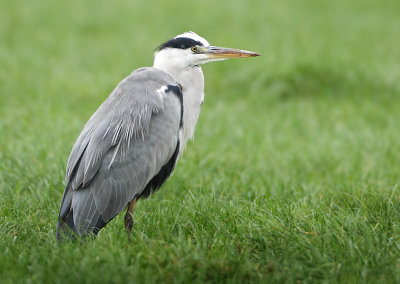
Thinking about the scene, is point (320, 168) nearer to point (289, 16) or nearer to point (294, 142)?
point (294, 142)

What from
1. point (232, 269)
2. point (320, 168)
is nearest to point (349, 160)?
point (320, 168)

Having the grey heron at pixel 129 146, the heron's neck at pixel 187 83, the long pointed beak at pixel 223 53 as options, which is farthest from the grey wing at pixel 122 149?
the long pointed beak at pixel 223 53

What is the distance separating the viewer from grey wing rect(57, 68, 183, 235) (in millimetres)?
3764

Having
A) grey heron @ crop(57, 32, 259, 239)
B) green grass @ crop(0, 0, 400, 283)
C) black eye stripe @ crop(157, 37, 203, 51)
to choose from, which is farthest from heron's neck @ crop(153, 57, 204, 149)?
green grass @ crop(0, 0, 400, 283)

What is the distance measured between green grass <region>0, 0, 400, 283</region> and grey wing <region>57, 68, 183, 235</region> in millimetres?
213

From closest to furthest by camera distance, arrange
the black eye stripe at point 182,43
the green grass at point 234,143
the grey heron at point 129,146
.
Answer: the green grass at point 234,143 < the grey heron at point 129,146 < the black eye stripe at point 182,43

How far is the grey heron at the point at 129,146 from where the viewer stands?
148 inches

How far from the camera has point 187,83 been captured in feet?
14.0

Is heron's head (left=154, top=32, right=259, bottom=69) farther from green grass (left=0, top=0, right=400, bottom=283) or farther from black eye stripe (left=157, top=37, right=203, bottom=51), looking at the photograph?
green grass (left=0, top=0, right=400, bottom=283)

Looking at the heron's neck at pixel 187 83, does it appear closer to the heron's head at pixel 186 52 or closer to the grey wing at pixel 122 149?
the heron's head at pixel 186 52

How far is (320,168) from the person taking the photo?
6.16 meters

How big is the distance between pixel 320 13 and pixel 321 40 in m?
2.86

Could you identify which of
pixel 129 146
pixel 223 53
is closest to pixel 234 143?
pixel 223 53

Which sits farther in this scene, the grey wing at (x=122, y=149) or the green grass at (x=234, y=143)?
the grey wing at (x=122, y=149)
